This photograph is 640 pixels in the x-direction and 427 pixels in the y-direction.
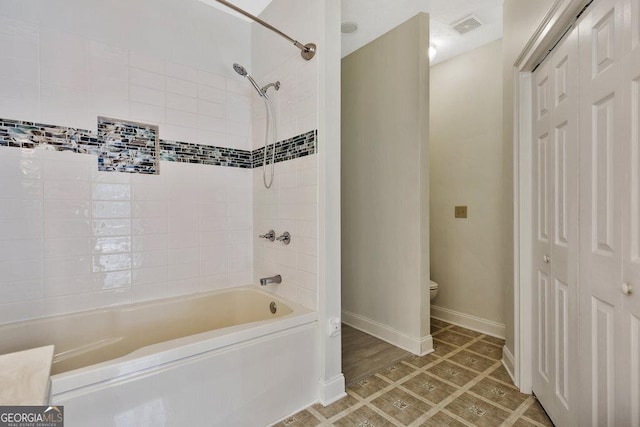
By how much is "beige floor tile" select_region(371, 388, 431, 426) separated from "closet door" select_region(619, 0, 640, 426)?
35.9 inches

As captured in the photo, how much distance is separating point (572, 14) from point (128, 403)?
247cm

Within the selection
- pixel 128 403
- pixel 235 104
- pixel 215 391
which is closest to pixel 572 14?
pixel 235 104

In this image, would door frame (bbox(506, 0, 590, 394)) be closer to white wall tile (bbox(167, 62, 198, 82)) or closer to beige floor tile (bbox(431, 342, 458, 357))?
beige floor tile (bbox(431, 342, 458, 357))

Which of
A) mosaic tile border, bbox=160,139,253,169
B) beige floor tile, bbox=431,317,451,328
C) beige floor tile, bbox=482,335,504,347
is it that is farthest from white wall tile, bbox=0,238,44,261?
beige floor tile, bbox=482,335,504,347

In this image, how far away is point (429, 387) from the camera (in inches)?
75.6

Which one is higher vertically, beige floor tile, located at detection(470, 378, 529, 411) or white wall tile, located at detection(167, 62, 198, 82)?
white wall tile, located at detection(167, 62, 198, 82)

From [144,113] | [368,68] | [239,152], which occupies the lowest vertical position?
[239,152]

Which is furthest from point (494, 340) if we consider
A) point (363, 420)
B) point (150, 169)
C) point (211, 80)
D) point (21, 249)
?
point (21, 249)

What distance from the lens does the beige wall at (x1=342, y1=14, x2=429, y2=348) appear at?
2.41m

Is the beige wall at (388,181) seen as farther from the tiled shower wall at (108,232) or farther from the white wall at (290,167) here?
the tiled shower wall at (108,232)

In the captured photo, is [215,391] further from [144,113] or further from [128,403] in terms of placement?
[144,113]

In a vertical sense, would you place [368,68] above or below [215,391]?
above

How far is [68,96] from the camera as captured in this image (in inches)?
70.2

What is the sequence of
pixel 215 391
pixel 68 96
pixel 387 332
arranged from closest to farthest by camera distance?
pixel 215 391 < pixel 68 96 < pixel 387 332
